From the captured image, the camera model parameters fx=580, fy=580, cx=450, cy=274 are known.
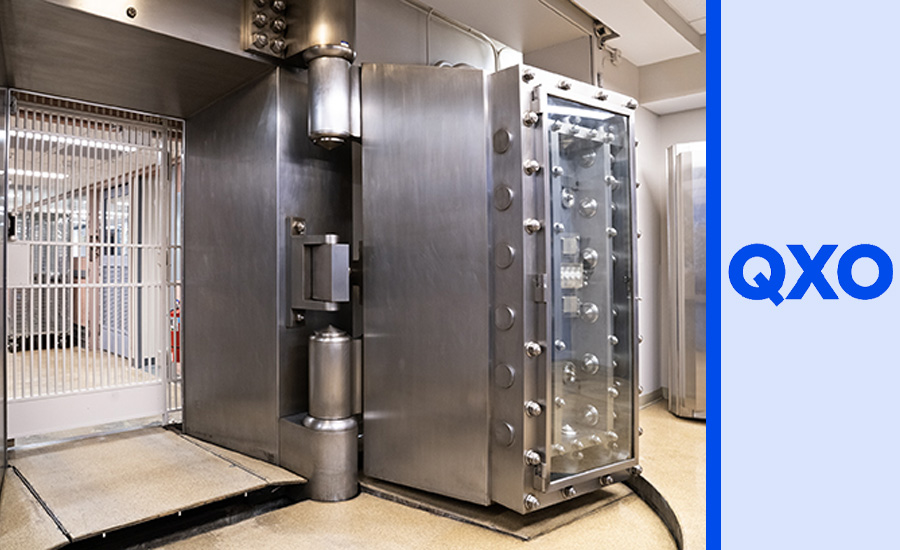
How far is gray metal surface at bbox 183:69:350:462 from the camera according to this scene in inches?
129

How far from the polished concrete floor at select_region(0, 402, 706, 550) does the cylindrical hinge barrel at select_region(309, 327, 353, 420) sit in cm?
45

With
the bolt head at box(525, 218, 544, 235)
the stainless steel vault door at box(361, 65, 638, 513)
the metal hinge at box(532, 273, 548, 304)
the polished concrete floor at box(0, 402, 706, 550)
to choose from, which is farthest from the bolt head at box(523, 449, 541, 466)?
the bolt head at box(525, 218, 544, 235)

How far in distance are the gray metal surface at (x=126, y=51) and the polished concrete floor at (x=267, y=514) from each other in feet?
7.01

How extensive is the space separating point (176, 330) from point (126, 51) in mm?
2080

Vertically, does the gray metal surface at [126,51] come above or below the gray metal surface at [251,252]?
above

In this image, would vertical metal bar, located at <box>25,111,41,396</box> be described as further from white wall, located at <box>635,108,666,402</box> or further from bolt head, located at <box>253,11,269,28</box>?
white wall, located at <box>635,108,666,402</box>

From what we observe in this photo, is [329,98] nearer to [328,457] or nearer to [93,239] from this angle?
[328,457]

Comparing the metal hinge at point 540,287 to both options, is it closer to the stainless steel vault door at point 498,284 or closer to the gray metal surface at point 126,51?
the stainless steel vault door at point 498,284

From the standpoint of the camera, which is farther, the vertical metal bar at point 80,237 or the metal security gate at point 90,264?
the vertical metal bar at point 80,237

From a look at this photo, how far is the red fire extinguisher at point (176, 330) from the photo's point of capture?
4.17 m
